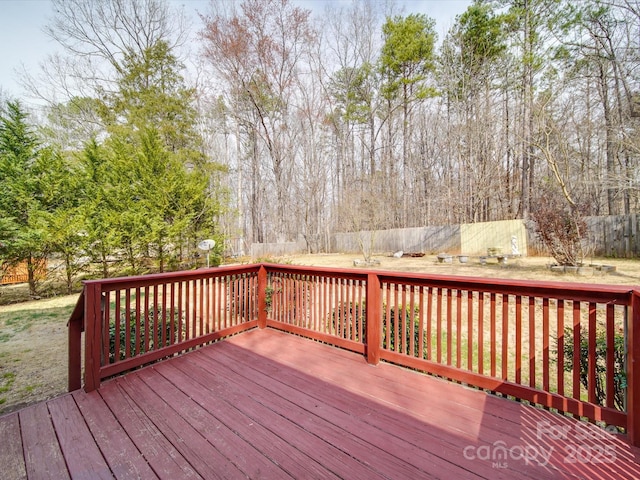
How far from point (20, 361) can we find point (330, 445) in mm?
4258

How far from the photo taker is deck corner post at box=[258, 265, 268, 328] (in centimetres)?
356

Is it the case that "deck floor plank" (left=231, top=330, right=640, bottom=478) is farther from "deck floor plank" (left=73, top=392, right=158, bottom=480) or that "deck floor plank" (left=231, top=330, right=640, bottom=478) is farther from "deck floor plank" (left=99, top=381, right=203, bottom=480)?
"deck floor plank" (left=73, top=392, right=158, bottom=480)

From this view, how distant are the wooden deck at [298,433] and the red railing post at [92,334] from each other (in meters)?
0.11

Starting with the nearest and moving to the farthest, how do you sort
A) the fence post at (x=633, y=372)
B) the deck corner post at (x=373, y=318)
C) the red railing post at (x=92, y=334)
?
the fence post at (x=633, y=372), the red railing post at (x=92, y=334), the deck corner post at (x=373, y=318)

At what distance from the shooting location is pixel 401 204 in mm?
16016

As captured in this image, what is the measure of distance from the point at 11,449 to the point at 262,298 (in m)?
2.30

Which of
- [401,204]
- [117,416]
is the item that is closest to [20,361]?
[117,416]

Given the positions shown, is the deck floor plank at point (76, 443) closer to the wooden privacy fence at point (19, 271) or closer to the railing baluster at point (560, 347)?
the railing baluster at point (560, 347)

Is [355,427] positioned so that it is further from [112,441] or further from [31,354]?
[31,354]

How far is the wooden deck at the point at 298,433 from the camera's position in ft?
4.51

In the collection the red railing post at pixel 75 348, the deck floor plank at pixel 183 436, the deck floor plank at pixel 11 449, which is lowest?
the deck floor plank at pixel 183 436

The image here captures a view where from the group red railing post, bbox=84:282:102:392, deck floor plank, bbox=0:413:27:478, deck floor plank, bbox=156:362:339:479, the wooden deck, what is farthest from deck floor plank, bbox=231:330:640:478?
Result: deck floor plank, bbox=0:413:27:478

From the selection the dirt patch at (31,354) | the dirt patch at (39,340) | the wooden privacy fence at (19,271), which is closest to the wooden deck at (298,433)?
the dirt patch at (39,340)

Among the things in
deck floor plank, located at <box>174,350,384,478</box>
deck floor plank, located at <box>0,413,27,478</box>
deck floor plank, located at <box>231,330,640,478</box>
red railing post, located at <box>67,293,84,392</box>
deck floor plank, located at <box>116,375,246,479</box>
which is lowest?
deck floor plank, located at <box>231,330,640,478</box>
